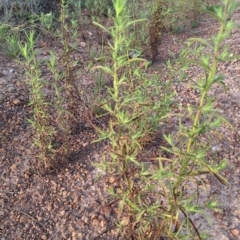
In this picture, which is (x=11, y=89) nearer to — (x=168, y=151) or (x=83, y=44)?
(x=83, y=44)

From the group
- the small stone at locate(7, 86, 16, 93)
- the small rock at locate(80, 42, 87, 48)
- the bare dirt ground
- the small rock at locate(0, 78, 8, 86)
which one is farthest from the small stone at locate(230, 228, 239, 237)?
the small rock at locate(80, 42, 87, 48)

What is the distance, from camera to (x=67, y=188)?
268 cm

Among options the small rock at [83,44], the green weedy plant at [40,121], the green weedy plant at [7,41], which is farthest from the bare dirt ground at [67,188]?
the small rock at [83,44]

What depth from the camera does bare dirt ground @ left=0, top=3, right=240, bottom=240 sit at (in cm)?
243

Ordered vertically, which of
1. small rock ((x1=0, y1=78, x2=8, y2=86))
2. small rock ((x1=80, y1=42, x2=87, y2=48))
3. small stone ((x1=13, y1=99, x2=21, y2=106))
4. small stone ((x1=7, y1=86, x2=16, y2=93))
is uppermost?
small rock ((x1=80, y1=42, x2=87, y2=48))

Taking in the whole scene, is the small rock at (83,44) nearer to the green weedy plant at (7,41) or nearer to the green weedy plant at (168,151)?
the green weedy plant at (7,41)

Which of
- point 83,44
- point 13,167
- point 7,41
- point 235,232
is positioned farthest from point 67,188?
point 83,44

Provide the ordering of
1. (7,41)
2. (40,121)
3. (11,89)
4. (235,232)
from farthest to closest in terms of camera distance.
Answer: (7,41)
(11,89)
(40,121)
(235,232)

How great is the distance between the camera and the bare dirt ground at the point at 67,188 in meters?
2.43

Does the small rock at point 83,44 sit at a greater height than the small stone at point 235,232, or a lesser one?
greater

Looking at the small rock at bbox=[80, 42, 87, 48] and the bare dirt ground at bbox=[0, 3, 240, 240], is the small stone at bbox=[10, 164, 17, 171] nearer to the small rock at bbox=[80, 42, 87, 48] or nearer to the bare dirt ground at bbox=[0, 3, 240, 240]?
the bare dirt ground at bbox=[0, 3, 240, 240]

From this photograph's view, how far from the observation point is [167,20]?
458cm

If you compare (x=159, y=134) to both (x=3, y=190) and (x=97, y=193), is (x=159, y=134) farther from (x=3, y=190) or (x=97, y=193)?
(x=3, y=190)

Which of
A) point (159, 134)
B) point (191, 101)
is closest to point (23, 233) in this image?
point (159, 134)
